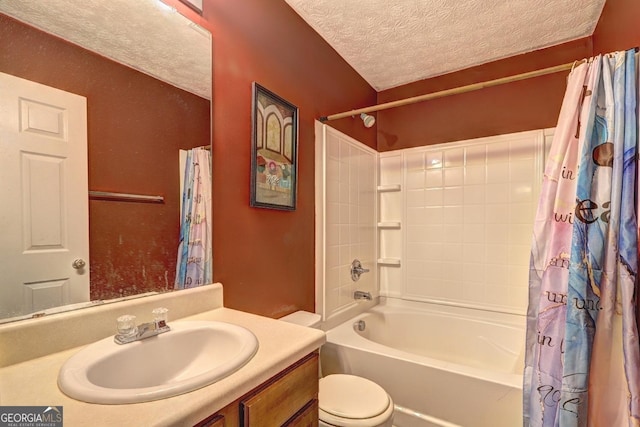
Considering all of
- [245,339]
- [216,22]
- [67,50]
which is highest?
[216,22]

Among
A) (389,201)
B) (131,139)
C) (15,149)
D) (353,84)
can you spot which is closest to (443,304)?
(389,201)

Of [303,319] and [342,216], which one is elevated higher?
[342,216]

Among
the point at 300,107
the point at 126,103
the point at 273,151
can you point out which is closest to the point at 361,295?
the point at 273,151

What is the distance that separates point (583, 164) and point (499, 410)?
111 centimetres

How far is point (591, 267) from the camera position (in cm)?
108

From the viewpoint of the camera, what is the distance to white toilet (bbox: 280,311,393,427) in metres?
1.18

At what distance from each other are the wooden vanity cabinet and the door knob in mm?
577

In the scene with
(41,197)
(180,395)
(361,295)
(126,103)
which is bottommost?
(361,295)

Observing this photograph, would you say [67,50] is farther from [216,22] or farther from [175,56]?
[216,22]

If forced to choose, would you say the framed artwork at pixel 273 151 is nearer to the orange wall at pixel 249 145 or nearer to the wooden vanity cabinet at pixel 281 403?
Result: the orange wall at pixel 249 145

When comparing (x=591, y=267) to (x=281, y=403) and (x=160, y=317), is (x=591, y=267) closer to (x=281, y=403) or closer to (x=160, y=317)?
(x=281, y=403)

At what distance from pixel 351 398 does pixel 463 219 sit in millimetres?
1581

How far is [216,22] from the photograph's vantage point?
4.03ft

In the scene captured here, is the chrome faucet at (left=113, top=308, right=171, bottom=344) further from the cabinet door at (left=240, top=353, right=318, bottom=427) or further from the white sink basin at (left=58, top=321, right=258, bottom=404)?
the cabinet door at (left=240, top=353, right=318, bottom=427)
